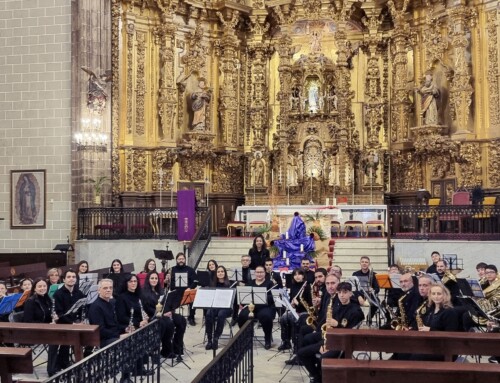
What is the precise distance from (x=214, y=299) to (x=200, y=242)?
29.8 feet

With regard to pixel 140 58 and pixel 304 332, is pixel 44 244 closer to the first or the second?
pixel 140 58

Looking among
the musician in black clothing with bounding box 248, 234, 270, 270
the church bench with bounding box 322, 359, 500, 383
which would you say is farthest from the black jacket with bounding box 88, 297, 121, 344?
the musician in black clothing with bounding box 248, 234, 270, 270

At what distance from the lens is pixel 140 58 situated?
22.8 m

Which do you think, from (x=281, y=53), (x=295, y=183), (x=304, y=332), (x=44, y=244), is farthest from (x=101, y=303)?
(x=281, y=53)

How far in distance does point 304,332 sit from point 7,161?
47.8ft

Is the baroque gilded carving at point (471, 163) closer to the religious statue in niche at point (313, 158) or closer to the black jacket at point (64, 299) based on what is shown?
the religious statue in niche at point (313, 158)

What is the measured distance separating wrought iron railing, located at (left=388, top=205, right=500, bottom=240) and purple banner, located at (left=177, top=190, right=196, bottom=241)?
571 cm

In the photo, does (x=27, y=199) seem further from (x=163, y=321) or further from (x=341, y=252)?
(x=163, y=321)

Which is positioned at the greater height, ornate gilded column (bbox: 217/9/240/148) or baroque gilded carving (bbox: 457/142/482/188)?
ornate gilded column (bbox: 217/9/240/148)

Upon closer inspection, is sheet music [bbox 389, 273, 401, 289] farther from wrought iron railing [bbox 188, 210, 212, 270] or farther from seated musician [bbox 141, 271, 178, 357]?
wrought iron railing [bbox 188, 210, 212, 270]

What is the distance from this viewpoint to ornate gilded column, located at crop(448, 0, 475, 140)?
70.2ft

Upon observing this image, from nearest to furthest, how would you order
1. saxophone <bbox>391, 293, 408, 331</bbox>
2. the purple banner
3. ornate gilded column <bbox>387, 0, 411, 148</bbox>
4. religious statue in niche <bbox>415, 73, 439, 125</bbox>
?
saxophone <bbox>391, 293, 408, 331</bbox> < the purple banner < religious statue in niche <bbox>415, 73, 439, 125</bbox> < ornate gilded column <bbox>387, 0, 411, 148</bbox>

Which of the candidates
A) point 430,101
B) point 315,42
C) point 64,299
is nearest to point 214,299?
point 64,299

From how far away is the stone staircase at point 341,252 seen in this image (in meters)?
18.2
